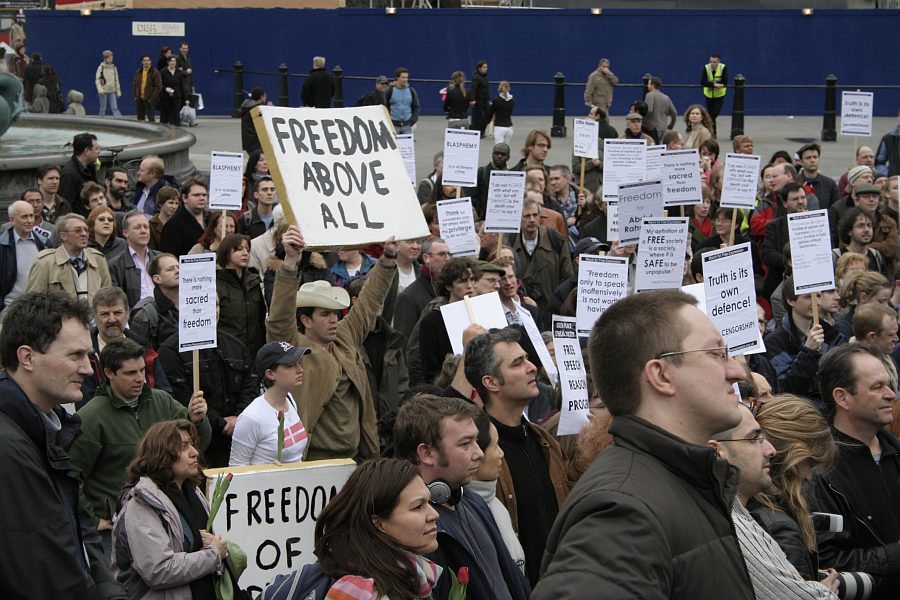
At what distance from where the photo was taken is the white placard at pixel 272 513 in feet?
16.8

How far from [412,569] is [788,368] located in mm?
4411

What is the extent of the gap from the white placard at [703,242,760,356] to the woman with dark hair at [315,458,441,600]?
3.35 m

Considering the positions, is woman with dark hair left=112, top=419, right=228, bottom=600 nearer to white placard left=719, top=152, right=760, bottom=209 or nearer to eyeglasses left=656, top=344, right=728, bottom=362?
eyeglasses left=656, top=344, right=728, bottom=362

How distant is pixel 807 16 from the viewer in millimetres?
33156

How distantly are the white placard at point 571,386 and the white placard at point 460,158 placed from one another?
5.88 m

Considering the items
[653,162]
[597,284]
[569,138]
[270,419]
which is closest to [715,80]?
[569,138]

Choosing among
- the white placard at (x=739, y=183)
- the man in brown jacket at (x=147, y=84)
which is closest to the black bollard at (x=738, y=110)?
the man in brown jacket at (x=147, y=84)

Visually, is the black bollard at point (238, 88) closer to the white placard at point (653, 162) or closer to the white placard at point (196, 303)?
the white placard at point (653, 162)

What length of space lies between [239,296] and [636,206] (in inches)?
123

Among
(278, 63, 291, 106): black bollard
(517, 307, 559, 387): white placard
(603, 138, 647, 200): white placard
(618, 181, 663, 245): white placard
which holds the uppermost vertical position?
(278, 63, 291, 106): black bollard

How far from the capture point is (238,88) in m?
32.2

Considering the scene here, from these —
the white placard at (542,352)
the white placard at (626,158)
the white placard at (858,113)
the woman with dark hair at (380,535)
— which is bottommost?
the white placard at (542,352)

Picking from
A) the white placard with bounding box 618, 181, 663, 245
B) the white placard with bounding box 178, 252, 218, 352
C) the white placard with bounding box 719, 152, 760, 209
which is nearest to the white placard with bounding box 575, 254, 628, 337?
the white placard with bounding box 618, 181, 663, 245

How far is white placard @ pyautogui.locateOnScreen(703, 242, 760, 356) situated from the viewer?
6.76m
